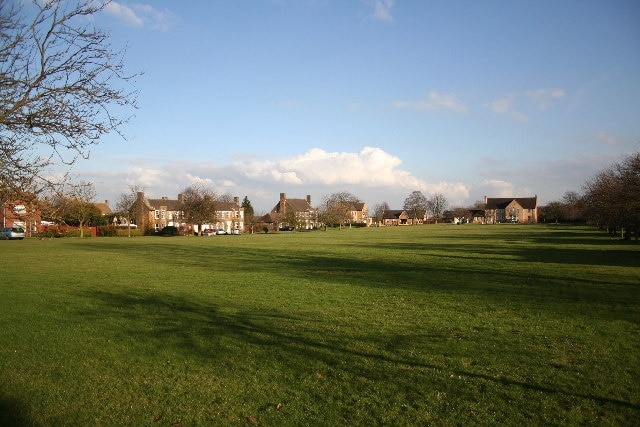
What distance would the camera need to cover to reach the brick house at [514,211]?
180 metres

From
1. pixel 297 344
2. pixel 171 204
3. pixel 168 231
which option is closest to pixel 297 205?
pixel 171 204

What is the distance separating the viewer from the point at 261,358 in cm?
836

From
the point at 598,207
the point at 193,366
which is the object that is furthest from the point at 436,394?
the point at 598,207

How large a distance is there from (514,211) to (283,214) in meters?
97.0

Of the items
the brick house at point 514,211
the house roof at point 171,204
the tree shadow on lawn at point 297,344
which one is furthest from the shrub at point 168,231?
the brick house at point 514,211

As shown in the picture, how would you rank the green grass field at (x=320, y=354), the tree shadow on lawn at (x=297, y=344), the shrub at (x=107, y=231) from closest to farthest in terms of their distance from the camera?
the green grass field at (x=320, y=354) → the tree shadow on lawn at (x=297, y=344) → the shrub at (x=107, y=231)

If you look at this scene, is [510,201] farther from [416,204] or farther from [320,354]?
[320,354]

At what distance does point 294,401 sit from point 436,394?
6.63 ft

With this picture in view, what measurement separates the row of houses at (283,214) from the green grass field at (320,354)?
77.7 m

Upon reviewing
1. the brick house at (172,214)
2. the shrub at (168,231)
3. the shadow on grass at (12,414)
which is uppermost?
the brick house at (172,214)

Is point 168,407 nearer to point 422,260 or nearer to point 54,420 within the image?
point 54,420

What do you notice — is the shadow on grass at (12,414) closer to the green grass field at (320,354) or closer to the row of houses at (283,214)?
the green grass field at (320,354)

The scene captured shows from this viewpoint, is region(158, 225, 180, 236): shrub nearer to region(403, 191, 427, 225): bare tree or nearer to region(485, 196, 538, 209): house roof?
region(403, 191, 427, 225): bare tree

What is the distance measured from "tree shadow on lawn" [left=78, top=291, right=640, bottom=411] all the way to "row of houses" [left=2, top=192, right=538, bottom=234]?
79.3 m
